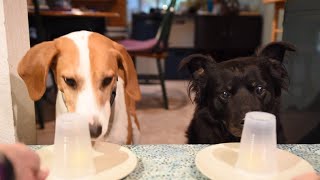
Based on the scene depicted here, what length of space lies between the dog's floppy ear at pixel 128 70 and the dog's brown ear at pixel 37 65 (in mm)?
226

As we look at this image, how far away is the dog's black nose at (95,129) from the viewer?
3.02ft

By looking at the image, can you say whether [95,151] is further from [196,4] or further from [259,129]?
[196,4]

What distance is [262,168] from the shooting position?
0.74 m

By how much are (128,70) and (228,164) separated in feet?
1.80

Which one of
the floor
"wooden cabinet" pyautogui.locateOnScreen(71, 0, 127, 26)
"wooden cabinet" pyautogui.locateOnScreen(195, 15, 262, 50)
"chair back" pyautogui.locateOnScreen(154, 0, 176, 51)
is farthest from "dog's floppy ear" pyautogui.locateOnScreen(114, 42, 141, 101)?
"wooden cabinet" pyautogui.locateOnScreen(71, 0, 127, 26)

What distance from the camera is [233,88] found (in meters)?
1.17

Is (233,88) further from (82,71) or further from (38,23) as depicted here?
(38,23)

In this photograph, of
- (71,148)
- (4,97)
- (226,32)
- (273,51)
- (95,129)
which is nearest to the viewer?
(71,148)

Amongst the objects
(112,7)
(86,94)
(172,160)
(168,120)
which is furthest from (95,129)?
(112,7)

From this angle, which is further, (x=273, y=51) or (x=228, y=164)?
(x=273, y=51)

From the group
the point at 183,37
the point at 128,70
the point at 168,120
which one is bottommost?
the point at 168,120

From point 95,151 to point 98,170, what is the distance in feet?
0.30

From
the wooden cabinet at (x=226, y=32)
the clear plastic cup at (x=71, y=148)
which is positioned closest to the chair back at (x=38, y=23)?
the clear plastic cup at (x=71, y=148)

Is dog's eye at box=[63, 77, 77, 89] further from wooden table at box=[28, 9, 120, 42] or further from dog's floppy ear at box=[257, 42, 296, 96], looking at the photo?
wooden table at box=[28, 9, 120, 42]
